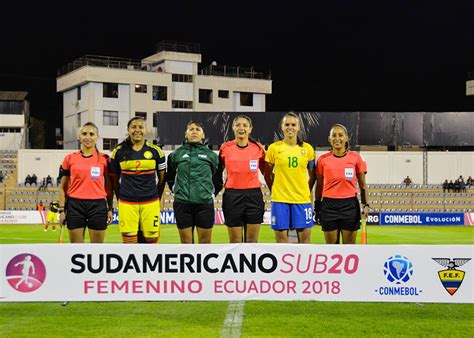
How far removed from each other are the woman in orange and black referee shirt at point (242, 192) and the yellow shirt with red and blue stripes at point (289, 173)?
251mm

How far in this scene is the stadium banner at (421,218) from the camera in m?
32.1

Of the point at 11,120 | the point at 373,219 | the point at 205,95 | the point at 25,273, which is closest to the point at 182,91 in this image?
the point at 205,95

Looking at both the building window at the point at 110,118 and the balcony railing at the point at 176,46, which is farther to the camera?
the balcony railing at the point at 176,46

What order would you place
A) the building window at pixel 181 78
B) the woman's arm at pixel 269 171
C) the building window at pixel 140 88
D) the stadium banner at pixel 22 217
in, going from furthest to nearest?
the building window at pixel 181 78 < the building window at pixel 140 88 < the stadium banner at pixel 22 217 < the woman's arm at pixel 269 171

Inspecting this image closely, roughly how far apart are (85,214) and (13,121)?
56.9m

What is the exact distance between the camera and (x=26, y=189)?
4122 cm

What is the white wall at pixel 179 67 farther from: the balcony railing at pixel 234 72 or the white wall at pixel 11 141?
the white wall at pixel 11 141

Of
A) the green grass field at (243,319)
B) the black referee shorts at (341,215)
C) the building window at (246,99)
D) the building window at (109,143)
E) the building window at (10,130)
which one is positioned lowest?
the green grass field at (243,319)

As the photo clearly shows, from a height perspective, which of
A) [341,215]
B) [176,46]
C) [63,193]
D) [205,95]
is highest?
[176,46]

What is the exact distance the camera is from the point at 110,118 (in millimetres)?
57125

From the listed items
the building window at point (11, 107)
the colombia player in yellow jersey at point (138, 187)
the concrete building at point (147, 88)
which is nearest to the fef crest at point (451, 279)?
the colombia player in yellow jersey at point (138, 187)

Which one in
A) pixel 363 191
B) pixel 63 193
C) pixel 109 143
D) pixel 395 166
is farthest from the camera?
pixel 109 143

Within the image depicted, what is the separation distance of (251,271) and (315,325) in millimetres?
996

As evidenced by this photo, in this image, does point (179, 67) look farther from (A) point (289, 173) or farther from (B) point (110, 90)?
(A) point (289, 173)
